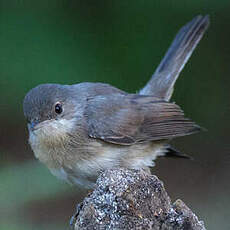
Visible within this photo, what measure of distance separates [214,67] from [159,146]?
→ 7.26ft

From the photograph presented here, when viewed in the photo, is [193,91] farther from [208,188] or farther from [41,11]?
[41,11]

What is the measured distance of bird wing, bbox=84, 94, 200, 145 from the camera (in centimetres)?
431

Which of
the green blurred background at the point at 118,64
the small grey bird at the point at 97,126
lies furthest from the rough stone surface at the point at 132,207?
the green blurred background at the point at 118,64

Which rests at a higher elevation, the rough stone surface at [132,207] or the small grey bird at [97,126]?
the rough stone surface at [132,207]

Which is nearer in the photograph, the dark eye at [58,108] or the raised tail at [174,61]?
the dark eye at [58,108]

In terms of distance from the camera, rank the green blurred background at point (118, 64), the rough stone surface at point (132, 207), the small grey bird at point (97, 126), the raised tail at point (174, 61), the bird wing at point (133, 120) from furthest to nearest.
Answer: the green blurred background at point (118, 64), the raised tail at point (174, 61), the bird wing at point (133, 120), the small grey bird at point (97, 126), the rough stone surface at point (132, 207)

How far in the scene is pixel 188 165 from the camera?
22.8 ft

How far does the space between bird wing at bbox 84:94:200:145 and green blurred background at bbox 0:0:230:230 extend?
0.77 metres

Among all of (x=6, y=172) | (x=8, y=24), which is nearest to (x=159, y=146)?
(x=6, y=172)

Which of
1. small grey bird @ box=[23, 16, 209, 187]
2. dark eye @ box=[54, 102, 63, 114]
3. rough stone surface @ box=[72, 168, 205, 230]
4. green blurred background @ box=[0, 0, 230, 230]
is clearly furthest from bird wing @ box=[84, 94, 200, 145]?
rough stone surface @ box=[72, 168, 205, 230]

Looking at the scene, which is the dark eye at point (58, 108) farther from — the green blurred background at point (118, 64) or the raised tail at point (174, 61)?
the raised tail at point (174, 61)

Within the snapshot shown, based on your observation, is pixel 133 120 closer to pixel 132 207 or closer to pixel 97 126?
pixel 97 126

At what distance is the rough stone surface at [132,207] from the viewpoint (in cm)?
234

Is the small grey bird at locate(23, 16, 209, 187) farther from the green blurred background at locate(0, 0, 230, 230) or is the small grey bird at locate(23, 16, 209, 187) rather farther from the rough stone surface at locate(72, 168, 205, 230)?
the rough stone surface at locate(72, 168, 205, 230)
